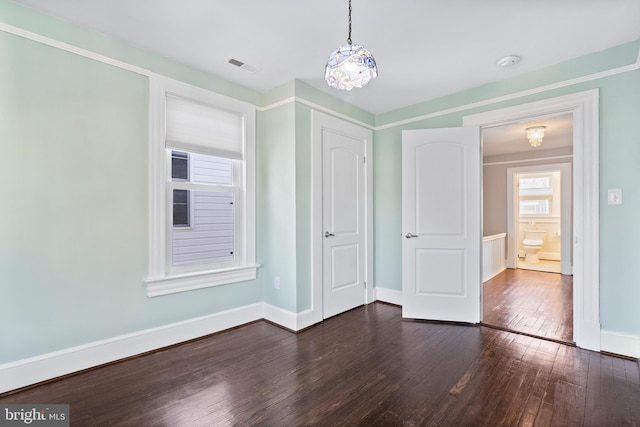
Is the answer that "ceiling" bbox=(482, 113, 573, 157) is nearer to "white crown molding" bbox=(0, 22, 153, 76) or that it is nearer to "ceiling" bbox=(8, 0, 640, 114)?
"ceiling" bbox=(8, 0, 640, 114)

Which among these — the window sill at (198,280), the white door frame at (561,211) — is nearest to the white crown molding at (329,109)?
the window sill at (198,280)

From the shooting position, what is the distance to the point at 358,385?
207 cm

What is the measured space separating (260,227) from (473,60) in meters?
2.66

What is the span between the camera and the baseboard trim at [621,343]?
7.86ft

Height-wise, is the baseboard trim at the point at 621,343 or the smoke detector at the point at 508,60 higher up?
the smoke detector at the point at 508,60

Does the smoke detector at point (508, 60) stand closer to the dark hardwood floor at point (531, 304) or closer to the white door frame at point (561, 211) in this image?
the dark hardwood floor at point (531, 304)

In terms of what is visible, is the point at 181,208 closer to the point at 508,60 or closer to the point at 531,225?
the point at 508,60

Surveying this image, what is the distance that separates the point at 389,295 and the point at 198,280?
7.84ft

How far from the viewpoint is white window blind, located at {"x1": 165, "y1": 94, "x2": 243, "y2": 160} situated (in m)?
2.77

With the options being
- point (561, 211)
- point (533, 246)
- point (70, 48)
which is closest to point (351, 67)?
point (70, 48)

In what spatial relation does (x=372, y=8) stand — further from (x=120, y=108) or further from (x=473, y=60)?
(x=120, y=108)

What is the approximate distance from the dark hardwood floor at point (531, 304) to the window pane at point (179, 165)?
3442 mm

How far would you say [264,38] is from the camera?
2389 mm

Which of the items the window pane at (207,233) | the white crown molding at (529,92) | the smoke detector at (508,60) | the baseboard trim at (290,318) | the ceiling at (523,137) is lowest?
the baseboard trim at (290,318)
